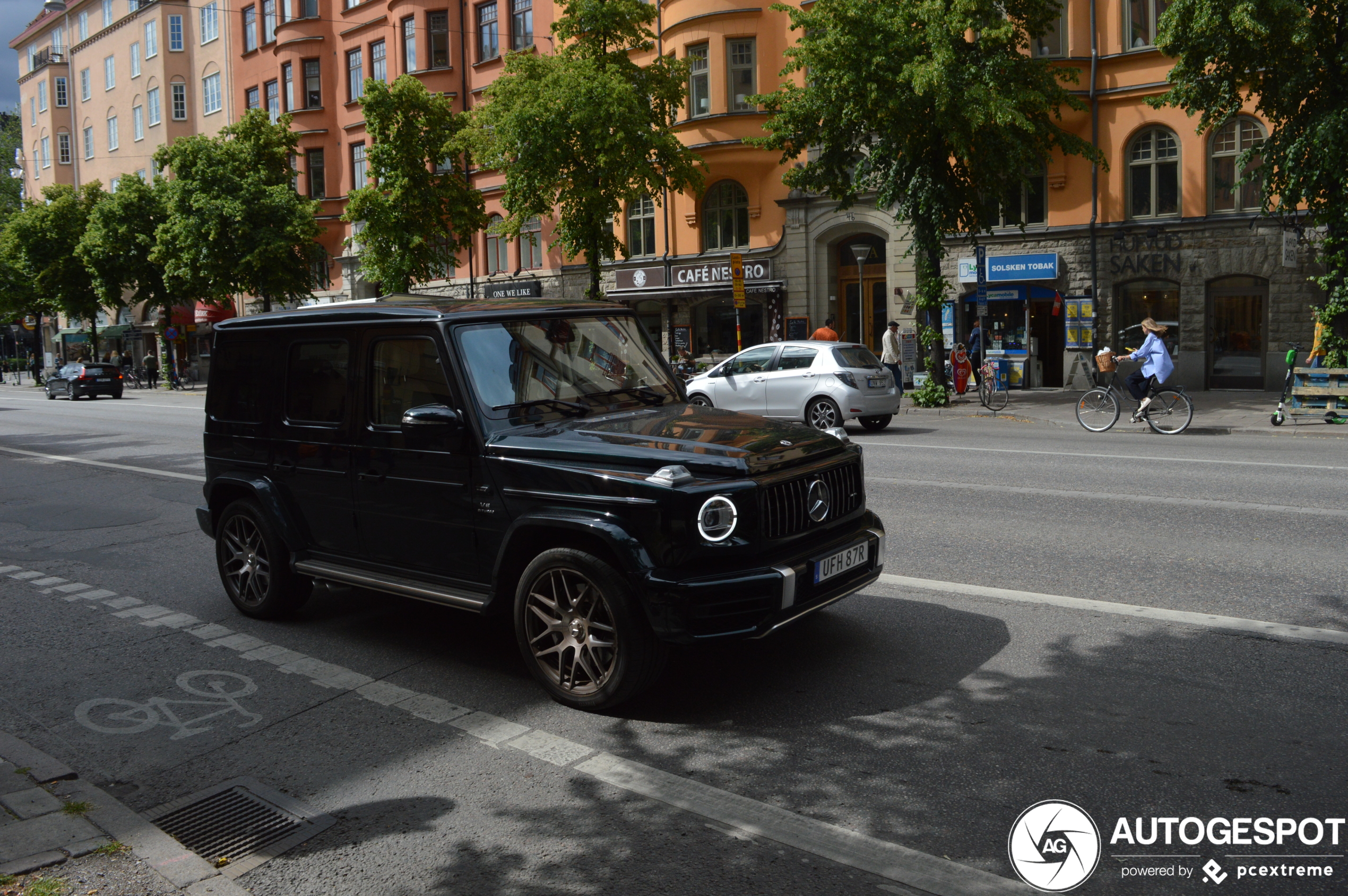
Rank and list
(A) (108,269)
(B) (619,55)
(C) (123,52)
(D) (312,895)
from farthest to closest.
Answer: (C) (123,52) → (A) (108,269) → (B) (619,55) → (D) (312,895)

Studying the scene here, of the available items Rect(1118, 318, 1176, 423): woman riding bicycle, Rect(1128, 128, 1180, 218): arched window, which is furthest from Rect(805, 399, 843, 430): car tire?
Rect(1128, 128, 1180, 218): arched window

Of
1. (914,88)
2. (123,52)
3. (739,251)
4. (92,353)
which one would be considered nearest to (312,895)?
(914,88)

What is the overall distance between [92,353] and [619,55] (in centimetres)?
4124

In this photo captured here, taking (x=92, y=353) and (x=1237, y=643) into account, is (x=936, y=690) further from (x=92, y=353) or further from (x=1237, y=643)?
(x=92, y=353)

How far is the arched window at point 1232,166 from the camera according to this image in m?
24.3

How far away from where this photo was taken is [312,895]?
345cm

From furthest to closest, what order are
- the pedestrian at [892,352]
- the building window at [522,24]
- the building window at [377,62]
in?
the building window at [377,62], the building window at [522,24], the pedestrian at [892,352]

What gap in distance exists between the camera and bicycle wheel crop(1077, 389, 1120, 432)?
55.3 ft

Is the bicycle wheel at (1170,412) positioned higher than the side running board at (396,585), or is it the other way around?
the bicycle wheel at (1170,412)

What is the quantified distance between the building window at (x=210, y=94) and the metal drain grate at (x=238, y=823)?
55.7 meters

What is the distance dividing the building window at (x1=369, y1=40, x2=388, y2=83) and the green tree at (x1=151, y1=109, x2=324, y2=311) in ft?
12.7

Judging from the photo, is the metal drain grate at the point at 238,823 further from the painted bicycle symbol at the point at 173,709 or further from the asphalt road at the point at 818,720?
the painted bicycle symbol at the point at 173,709

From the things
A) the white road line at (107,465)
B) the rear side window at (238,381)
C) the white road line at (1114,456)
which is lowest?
the white road line at (1114,456)

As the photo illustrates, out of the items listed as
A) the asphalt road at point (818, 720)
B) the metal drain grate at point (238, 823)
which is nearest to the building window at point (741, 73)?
the asphalt road at point (818, 720)
